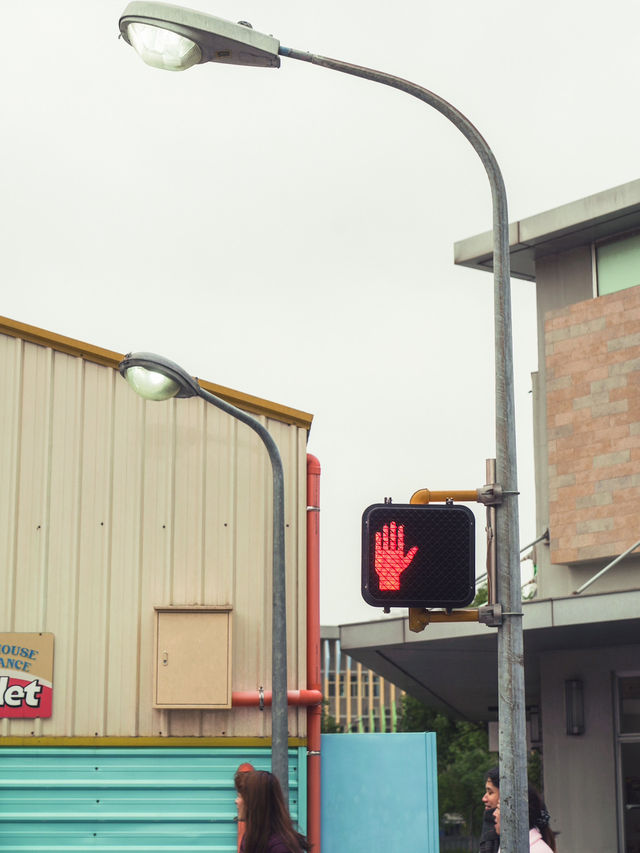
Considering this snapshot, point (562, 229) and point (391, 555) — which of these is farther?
point (562, 229)

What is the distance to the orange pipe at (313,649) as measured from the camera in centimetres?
1352

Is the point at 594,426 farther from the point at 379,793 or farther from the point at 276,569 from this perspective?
the point at 276,569

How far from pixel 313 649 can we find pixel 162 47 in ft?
23.6

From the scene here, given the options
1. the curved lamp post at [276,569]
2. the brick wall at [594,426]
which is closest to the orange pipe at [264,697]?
the curved lamp post at [276,569]

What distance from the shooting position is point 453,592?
764 cm

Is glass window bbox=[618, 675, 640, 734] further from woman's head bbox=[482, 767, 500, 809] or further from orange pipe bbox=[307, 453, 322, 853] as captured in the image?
woman's head bbox=[482, 767, 500, 809]

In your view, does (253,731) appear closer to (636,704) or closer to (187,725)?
(187,725)

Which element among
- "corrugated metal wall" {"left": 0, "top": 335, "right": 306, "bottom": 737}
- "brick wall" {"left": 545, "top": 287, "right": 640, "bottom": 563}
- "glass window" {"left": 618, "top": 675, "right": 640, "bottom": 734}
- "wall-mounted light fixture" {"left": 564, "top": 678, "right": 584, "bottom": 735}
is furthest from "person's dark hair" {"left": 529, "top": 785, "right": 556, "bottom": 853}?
"wall-mounted light fixture" {"left": 564, "top": 678, "right": 584, "bottom": 735}

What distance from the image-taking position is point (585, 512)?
66.6 ft

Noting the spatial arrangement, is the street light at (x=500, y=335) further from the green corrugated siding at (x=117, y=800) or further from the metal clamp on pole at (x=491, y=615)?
the green corrugated siding at (x=117, y=800)

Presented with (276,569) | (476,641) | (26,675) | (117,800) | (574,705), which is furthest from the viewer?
(574,705)

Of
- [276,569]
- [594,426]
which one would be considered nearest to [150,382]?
[276,569]

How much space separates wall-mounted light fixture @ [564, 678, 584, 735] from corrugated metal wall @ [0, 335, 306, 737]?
8042 millimetres

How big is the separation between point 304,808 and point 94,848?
2.00 metres
